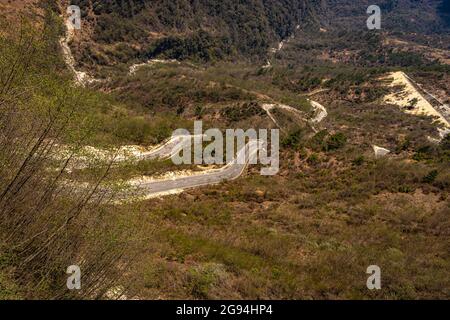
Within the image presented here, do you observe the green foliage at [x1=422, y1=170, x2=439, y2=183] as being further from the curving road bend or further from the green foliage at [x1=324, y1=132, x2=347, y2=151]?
the curving road bend

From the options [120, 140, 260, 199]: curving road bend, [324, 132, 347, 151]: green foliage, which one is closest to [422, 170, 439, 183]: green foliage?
[324, 132, 347, 151]: green foliage

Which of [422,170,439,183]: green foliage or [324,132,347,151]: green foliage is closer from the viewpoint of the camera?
[422,170,439,183]: green foliage

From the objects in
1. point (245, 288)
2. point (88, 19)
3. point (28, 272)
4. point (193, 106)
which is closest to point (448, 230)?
point (245, 288)

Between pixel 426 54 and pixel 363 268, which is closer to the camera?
pixel 363 268

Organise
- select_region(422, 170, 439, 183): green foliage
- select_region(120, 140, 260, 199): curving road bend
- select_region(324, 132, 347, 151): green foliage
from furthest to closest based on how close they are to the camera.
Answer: select_region(324, 132, 347, 151): green foliage
select_region(120, 140, 260, 199): curving road bend
select_region(422, 170, 439, 183): green foliage

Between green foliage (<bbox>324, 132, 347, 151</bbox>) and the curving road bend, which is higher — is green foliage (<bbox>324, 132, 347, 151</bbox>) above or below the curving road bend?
above

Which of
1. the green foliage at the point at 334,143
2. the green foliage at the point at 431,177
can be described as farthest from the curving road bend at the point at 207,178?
the green foliage at the point at 431,177

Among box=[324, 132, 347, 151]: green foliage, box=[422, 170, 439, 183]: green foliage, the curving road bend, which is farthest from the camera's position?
box=[324, 132, 347, 151]: green foliage

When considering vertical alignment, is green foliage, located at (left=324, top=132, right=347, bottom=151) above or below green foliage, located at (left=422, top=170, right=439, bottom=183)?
above

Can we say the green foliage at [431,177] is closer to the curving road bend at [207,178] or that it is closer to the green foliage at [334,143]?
the green foliage at [334,143]
